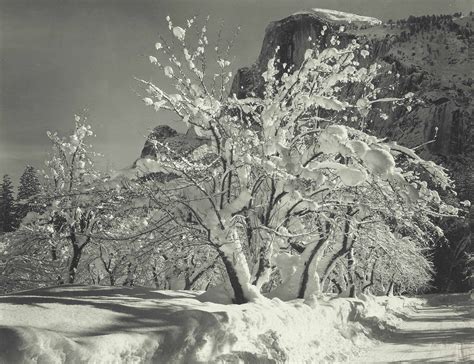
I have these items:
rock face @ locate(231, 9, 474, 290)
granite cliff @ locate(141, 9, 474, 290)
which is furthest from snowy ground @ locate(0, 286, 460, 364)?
granite cliff @ locate(141, 9, 474, 290)

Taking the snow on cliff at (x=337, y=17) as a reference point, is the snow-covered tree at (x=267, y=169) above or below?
below

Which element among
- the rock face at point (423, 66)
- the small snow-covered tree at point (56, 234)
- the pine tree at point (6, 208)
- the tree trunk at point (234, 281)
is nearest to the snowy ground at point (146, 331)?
the tree trunk at point (234, 281)

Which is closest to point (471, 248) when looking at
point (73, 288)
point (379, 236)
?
point (379, 236)

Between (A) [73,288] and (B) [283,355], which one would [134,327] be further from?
(A) [73,288]

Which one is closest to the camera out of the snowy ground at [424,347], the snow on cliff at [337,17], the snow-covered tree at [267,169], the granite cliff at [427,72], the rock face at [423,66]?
the snow-covered tree at [267,169]

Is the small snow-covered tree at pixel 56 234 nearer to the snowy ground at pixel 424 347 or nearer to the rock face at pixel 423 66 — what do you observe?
the snowy ground at pixel 424 347

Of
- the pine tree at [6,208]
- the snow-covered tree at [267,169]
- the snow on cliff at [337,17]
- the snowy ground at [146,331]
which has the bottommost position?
the snowy ground at [146,331]

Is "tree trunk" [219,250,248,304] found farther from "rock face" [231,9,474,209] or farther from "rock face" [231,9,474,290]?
"rock face" [231,9,474,209]
